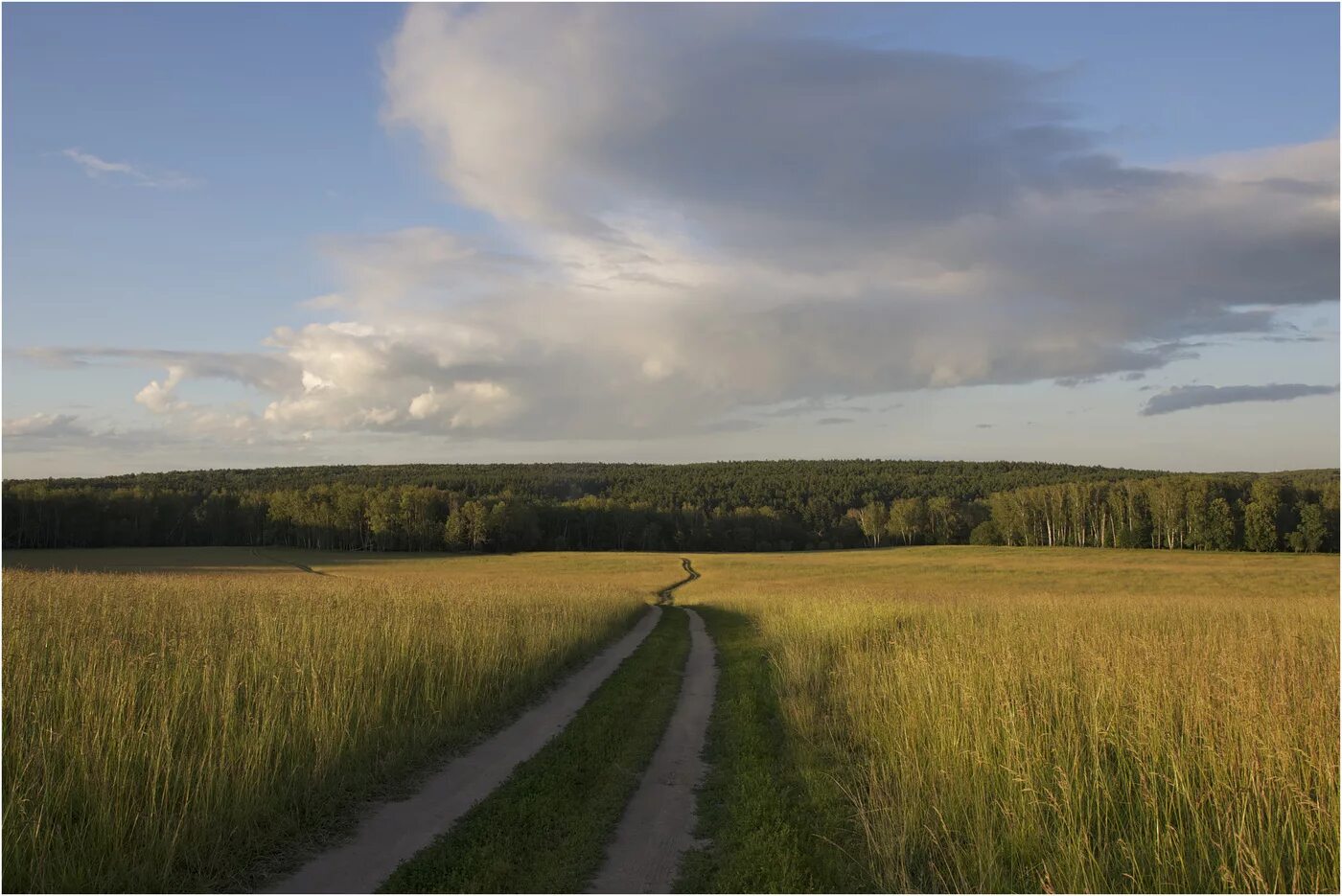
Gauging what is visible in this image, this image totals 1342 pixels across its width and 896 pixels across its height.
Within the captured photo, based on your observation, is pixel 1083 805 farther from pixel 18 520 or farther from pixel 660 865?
pixel 18 520

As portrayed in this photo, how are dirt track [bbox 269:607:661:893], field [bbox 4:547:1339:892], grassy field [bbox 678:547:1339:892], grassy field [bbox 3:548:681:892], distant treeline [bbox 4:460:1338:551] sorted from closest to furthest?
grassy field [bbox 678:547:1339:892] < field [bbox 4:547:1339:892] < grassy field [bbox 3:548:681:892] < dirt track [bbox 269:607:661:893] < distant treeline [bbox 4:460:1338:551]

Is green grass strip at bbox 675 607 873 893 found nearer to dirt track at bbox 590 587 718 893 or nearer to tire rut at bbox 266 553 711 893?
dirt track at bbox 590 587 718 893

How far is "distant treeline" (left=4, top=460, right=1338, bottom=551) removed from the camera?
308 ft

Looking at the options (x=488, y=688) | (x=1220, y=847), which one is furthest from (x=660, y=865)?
(x=488, y=688)

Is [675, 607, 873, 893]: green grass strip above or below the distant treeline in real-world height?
above

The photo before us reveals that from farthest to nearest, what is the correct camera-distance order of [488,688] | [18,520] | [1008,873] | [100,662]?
[18,520] < [488,688] < [100,662] < [1008,873]

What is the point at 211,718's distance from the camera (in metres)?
8.42

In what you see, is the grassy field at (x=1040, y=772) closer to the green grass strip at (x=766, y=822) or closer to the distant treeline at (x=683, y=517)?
the green grass strip at (x=766, y=822)

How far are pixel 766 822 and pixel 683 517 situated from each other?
123096mm

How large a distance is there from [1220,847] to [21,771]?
1011cm

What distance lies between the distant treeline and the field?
318 feet

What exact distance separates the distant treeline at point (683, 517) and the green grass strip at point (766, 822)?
102 metres

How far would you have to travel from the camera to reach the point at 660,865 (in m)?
7.02

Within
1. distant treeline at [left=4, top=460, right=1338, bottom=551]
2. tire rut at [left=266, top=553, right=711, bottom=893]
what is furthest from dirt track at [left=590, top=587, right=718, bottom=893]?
distant treeline at [left=4, top=460, right=1338, bottom=551]
